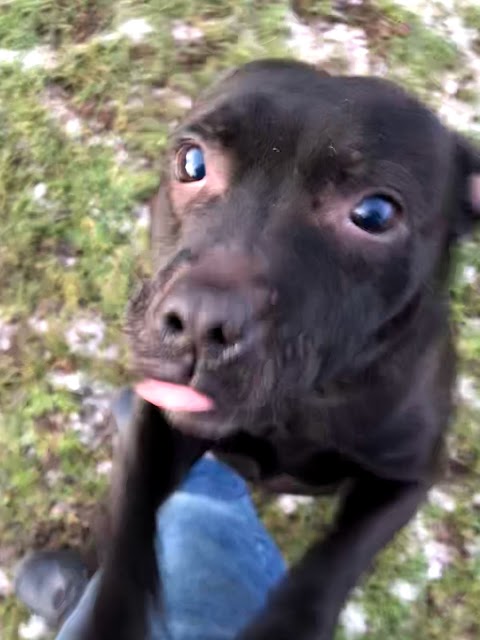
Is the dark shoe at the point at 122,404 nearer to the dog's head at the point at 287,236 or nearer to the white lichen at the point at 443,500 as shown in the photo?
the dog's head at the point at 287,236

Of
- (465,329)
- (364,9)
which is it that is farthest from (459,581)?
(364,9)

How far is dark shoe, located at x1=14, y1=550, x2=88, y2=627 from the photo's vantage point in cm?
294

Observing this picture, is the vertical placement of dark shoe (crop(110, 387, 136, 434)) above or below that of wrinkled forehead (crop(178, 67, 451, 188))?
below

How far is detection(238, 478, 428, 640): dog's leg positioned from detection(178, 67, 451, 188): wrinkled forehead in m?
0.85

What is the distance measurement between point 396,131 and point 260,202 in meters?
0.32

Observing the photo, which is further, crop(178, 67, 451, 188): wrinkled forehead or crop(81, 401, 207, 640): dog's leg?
crop(81, 401, 207, 640): dog's leg

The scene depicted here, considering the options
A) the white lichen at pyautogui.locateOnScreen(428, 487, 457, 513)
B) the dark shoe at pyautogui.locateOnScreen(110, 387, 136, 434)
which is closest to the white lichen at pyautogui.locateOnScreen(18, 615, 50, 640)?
the dark shoe at pyautogui.locateOnScreen(110, 387, 136, 434)

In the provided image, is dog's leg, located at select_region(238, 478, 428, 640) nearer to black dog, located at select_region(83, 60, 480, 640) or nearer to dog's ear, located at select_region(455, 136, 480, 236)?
black dog, located at select_region(83, 60, 480, 640)

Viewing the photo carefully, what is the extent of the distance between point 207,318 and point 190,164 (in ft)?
1.73

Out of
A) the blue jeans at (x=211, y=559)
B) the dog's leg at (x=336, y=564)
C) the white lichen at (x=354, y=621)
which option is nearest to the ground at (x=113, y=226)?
the white lichen at (x=354, y=621)

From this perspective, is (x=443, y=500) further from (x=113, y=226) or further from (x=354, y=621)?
(x=113, y=226)

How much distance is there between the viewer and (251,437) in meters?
2.28

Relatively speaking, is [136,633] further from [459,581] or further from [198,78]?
[198,78]

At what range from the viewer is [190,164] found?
1949 millimetres
